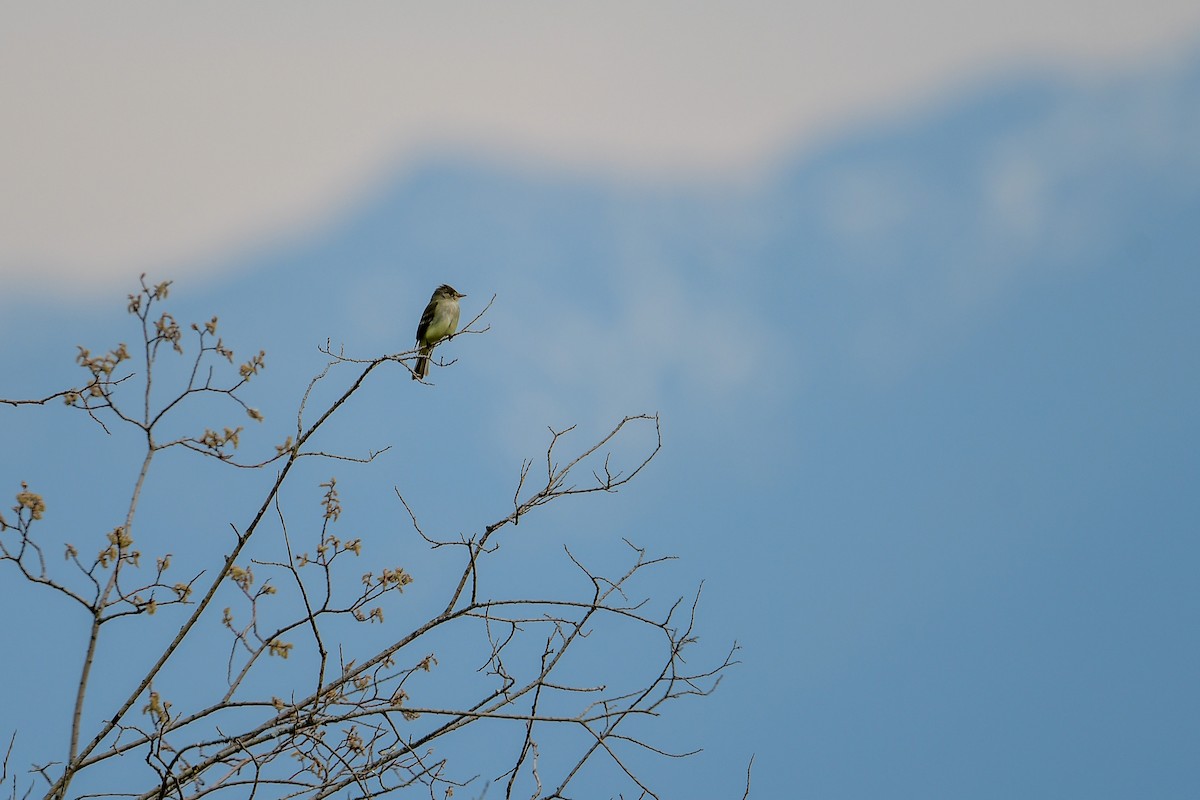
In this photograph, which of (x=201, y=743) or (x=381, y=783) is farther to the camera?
(x=381, y=783)

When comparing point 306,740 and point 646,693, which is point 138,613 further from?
point 646,693

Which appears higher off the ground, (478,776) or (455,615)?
(455,615)

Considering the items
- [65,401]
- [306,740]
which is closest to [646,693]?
[306,740]

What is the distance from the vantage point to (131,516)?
4680mm

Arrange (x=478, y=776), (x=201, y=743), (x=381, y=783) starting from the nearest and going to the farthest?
(x=201, y=743) < (x=381, y=783) < (x=478, y=776)

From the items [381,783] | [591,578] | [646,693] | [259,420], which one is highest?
[259,420]

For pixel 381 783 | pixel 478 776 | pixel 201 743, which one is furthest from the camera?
pixel 478 776

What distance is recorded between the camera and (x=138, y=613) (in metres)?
4.55

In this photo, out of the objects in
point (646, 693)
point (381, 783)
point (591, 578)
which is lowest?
point (381, 783)

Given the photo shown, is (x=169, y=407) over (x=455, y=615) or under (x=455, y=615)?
over

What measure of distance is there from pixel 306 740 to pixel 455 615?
793 millimetres

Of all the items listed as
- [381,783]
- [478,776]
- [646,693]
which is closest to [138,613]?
[381,783]

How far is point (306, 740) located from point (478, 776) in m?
0.82

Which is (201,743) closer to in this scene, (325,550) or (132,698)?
(132,698)
